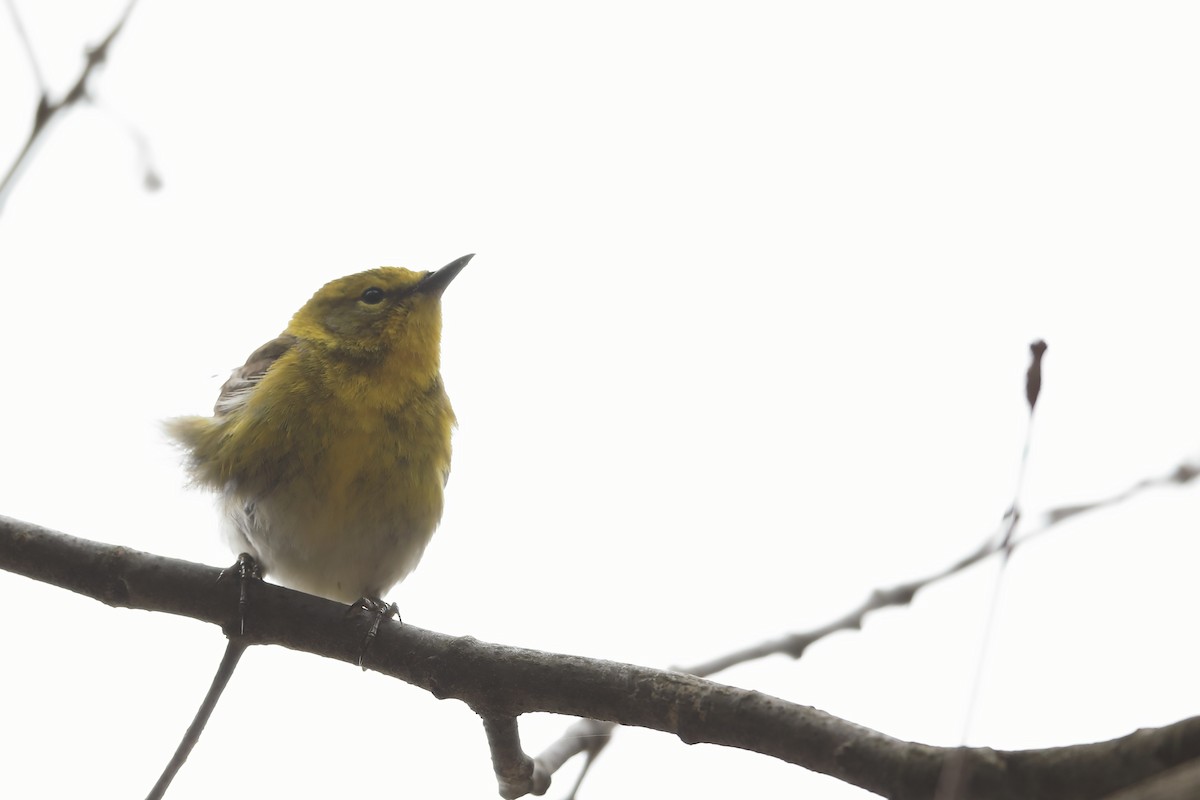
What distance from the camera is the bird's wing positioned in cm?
476

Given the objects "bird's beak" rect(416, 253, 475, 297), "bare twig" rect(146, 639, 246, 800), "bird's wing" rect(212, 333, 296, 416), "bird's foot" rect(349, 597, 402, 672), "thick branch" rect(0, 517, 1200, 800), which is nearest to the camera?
"thick branch" rect(0, 517, 1200, 800)

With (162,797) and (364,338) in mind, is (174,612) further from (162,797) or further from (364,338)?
(364,338)

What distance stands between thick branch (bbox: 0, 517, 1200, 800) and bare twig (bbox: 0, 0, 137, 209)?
1.42 meters

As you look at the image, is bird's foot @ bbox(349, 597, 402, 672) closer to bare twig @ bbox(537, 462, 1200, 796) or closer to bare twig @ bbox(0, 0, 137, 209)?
bare twig @ bbox(537, 462, 1200, 796)

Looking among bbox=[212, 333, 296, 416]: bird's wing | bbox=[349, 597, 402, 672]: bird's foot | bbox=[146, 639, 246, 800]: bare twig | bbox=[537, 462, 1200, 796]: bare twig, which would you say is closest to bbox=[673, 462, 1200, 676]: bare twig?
bbox=[537, 462, 1200, 796]: bare twig

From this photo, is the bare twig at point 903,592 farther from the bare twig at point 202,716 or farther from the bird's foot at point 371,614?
the bare twig at point 202,716

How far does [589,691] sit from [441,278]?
315cm

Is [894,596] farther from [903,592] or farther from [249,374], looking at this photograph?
[249,374]

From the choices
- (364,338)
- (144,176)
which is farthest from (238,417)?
(144,176)

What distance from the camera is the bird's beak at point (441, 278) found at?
558cm

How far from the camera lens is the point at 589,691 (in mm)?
2891

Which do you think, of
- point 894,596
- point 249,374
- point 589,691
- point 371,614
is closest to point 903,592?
point 894,596

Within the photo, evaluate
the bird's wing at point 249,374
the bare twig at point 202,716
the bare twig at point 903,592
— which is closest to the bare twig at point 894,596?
the bare twig at point 903,592

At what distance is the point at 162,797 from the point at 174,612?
0.60 meters
